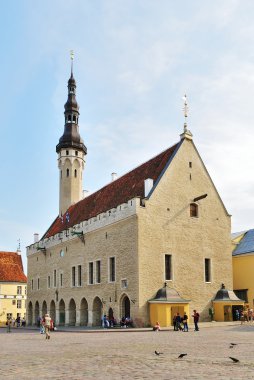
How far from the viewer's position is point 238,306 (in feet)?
118

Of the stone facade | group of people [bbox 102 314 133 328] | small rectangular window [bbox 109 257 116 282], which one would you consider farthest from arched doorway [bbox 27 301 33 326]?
group of people [bbox 102 314 133 328]

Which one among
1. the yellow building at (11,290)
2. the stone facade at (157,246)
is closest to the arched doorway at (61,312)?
the stone facade at (157,246)

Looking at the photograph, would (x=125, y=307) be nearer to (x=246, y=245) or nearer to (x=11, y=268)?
(x=246, y=245)

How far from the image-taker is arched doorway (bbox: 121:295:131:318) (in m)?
33.5

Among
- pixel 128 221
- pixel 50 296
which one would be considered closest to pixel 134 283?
pixel 128 221

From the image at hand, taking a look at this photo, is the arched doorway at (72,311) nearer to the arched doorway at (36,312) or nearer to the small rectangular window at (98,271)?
the small rectangular window at (98,271)

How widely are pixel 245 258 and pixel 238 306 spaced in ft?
19.9

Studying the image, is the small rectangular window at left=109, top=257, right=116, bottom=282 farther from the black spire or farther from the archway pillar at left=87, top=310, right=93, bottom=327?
the black spire

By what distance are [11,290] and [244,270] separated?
35.0 m

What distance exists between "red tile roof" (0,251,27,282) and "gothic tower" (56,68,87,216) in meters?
16.9

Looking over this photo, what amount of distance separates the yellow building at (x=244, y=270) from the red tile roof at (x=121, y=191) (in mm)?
11300

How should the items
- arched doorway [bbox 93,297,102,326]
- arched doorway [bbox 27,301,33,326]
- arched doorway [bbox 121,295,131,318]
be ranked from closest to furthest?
arched doorway [bbox 121,295,131,318]
arched doorway [bbox 93,297,102,326]
arched doorway [bbox 27,301,33,326]

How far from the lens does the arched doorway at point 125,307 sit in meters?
33.5

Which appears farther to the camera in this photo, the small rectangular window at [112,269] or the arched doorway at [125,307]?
the small rectangular window at [112,269]
